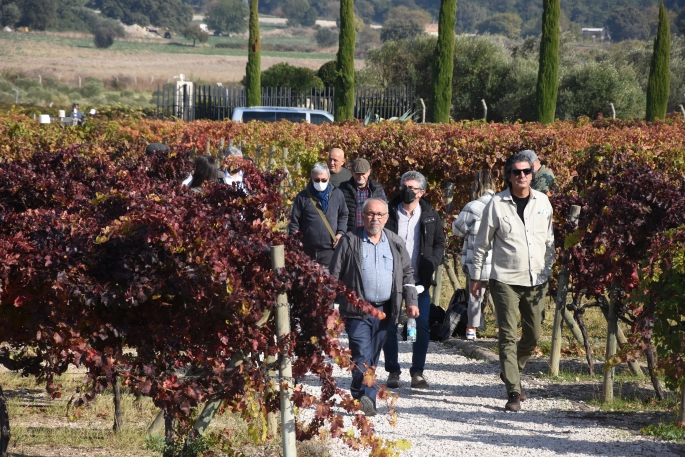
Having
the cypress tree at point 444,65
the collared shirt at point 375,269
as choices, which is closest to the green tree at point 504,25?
the cypress tree at point 444,65

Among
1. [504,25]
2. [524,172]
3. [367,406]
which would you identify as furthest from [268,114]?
[504,25]

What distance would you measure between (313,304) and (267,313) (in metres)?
0.24

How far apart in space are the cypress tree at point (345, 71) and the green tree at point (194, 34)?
11447cm

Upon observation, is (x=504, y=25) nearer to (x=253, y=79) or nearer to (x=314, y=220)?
(x=253, y=79)

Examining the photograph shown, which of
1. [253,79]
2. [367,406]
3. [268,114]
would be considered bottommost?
[367,406]

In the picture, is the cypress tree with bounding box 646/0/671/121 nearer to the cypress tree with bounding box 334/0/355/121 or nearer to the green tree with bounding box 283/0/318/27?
the cypress tree with bounding box 334/0/355/121

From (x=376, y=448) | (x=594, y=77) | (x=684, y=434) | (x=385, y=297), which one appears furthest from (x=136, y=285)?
(x=594, y=77)

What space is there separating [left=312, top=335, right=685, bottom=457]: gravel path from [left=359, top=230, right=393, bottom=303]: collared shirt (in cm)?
90

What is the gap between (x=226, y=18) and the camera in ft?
542

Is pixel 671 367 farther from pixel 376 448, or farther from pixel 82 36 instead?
pixel 82 36

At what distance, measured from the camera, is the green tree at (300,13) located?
183 meters

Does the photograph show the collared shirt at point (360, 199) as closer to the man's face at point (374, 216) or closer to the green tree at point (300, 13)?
the man's face at point (374, 216)

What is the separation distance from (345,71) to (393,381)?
25340 millimetres

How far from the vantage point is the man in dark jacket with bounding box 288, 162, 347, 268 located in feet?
29.4
